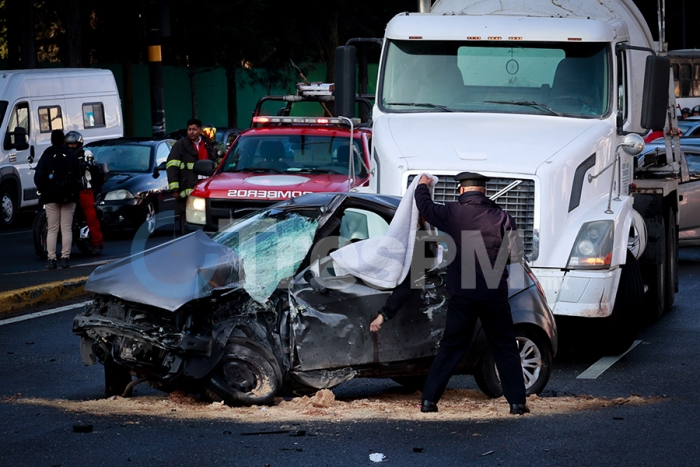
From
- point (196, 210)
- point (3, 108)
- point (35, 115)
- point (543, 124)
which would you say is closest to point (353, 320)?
point (543, 124)

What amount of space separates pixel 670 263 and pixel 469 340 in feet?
19.3

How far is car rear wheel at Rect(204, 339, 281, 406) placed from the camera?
7871 mm

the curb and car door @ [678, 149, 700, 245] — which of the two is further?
car door @ [678, 149, 700, 245]

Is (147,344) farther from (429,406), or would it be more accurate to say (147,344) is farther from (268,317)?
(429,406)

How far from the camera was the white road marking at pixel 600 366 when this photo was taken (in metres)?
9.73

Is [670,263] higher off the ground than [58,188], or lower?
lower

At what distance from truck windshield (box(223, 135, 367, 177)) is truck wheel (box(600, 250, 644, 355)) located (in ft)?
16.3

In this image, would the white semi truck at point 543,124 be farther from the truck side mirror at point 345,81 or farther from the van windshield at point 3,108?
the van windshield at point 3,108

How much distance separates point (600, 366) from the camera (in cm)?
1016


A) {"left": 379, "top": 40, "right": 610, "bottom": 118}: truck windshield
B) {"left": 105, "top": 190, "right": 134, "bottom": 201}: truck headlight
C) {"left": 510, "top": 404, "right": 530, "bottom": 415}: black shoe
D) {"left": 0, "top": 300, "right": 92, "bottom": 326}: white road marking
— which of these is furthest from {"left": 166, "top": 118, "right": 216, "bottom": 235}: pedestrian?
{"left": 510, "top": 404, "right": 530, "bottom": 415}: black shoe

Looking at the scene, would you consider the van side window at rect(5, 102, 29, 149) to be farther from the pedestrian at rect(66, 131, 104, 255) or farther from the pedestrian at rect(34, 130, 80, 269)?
the pedestrian at rect(34, 130, 80, 269)

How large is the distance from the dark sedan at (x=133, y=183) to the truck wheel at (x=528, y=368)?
10900 mm

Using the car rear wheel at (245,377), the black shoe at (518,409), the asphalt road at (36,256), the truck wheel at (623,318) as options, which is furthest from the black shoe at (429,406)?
the asphalt road at (36,256)

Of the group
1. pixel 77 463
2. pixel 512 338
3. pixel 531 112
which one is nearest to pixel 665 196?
pixel 531 112
